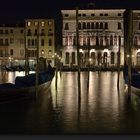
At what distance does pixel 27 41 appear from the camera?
73.0 meters

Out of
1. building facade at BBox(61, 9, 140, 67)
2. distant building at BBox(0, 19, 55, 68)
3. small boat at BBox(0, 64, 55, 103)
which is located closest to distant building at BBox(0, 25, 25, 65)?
distant building at BBox(0, 19, 55, 68)

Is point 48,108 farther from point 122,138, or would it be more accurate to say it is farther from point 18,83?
point 122,138

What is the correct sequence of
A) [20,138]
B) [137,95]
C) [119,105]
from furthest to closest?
1. [137,95]
2. [119,105]
3. [20,138]

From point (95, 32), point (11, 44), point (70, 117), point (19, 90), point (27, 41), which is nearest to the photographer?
point (70, 117)

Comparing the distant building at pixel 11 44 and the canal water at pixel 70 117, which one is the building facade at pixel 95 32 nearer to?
the distant building at pixel 11 44

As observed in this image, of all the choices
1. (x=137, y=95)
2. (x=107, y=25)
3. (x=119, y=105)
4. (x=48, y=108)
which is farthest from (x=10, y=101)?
(x=107, y=25)

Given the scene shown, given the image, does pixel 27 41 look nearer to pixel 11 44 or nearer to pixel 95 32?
pixel 11 44

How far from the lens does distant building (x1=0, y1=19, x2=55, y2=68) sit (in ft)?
237

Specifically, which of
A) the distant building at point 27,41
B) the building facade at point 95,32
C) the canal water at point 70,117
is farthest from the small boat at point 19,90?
the distant building at point 27,41

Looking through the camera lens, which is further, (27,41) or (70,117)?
(27,41)

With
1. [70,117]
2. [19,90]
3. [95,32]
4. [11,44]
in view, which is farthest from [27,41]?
[70,117]

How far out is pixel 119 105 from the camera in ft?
52.9

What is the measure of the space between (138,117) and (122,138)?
707 centimetres

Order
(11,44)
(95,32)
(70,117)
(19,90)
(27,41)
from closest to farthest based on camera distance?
1. (70,117)
2. (19,90)
3. (95,32)
4. (27,41)
5. (11,44)
